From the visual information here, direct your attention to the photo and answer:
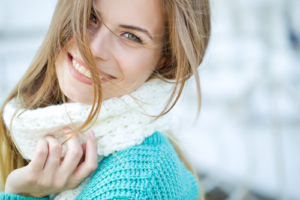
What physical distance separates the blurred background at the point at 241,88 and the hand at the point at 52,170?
0.36 meters

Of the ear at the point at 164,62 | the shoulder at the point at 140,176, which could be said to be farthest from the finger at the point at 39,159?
the ear at the point at 164,62

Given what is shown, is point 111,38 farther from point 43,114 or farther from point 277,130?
point 277,130

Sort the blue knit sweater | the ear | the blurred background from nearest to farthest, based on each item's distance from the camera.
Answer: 1. the blue knit sweater
2. the ear
3. the blurred background

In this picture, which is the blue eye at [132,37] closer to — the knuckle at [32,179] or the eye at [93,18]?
the eye at [93,18]

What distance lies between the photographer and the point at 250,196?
4.81 feet

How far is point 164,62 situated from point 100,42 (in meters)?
0.21

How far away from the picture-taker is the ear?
69 centimetres

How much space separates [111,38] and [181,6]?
0.16 m

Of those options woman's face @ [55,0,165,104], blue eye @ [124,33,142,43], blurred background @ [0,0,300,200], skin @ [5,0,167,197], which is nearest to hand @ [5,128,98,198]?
skin @ [5,0,167,197]

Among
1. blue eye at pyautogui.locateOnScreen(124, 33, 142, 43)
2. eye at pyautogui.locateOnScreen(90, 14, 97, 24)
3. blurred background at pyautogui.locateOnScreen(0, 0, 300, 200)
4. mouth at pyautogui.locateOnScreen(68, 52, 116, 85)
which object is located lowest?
blurred background at pyautogui.locateOnScreen(0, 0, 300, 200)

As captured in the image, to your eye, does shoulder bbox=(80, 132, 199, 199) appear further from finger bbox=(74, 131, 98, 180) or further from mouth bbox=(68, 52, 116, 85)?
mouth bbox=(68, 52, 116, 85)

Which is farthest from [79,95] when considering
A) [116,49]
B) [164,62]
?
[164,62]

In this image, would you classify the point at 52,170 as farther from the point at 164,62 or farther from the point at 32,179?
the point at 164,62

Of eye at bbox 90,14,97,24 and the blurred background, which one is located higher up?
eye at bbox 90,14,97,24
